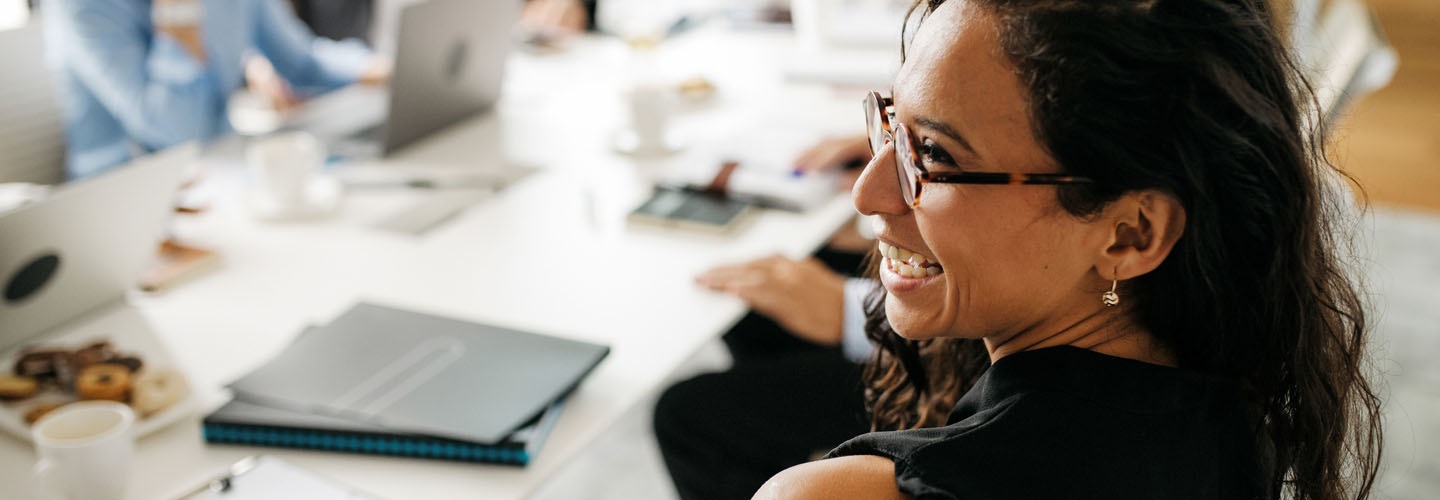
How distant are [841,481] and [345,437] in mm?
585

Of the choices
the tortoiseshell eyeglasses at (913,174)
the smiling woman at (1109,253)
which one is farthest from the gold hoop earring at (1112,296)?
the tortoiseshell eyeglasses at (913,174)

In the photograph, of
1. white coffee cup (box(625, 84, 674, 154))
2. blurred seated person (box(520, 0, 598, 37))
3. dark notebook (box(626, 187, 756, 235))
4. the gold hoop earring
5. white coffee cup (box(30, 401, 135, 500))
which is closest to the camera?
the gold hoop earring

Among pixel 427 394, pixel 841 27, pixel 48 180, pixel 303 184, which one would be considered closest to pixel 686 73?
pixel 841 27

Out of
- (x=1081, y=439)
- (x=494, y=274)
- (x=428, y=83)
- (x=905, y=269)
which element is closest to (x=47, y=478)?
(x=494, y=274)

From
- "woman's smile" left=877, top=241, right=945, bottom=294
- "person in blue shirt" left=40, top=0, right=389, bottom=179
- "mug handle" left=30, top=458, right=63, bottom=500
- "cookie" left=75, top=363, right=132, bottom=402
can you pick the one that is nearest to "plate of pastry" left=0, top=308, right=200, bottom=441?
"cookie" left=75, top=363, right=132, bottom=402

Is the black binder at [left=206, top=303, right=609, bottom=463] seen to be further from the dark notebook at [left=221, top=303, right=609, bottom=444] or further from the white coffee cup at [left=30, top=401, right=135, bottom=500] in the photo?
the white coffee cup at [left=30, top=401, right=135, bottom=500]

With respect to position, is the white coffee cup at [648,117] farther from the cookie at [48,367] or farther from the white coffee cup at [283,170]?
the cookie at [48,367]

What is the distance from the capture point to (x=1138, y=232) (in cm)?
79

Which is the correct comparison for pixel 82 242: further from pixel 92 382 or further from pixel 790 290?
pixel 790 290

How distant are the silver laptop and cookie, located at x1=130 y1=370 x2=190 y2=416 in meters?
0.21

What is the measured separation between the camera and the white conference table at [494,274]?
111cm

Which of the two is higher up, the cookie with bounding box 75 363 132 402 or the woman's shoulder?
the woman's shoulder

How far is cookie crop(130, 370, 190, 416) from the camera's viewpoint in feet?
3.78

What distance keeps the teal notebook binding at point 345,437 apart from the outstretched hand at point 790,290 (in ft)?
1.34
